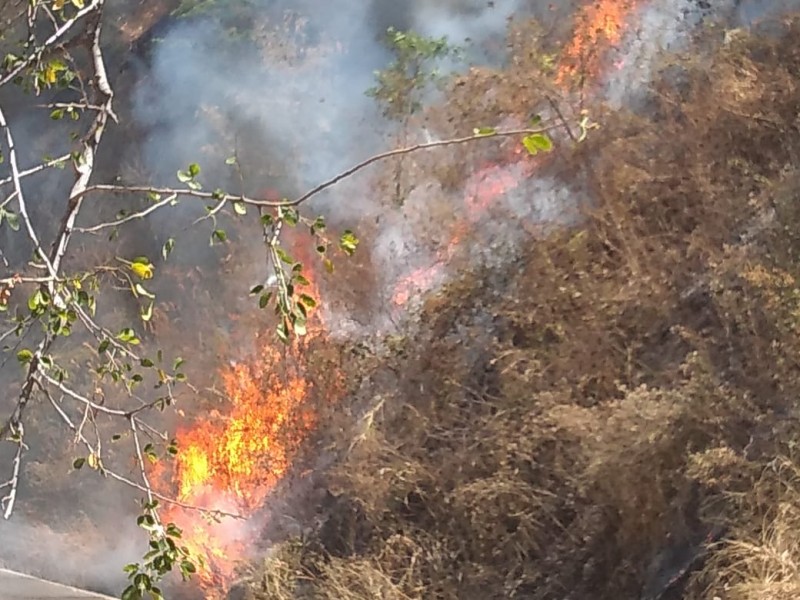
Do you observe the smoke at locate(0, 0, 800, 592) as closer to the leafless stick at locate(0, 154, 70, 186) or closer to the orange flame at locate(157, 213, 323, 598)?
the orange flame at locate(157, 213, 323, 598)

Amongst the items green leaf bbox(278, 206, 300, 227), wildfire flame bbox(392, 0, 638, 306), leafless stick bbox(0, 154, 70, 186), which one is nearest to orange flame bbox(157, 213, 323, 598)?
wildfire flame bbox(392, 0, 638, 306)

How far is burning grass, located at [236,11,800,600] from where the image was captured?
200 cm

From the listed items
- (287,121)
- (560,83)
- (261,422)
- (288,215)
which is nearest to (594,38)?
(560,83)

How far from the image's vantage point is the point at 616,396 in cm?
217

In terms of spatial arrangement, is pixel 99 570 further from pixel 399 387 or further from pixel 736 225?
pixel 736 225

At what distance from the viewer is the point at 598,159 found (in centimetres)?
240

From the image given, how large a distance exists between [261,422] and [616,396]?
39.9 inches

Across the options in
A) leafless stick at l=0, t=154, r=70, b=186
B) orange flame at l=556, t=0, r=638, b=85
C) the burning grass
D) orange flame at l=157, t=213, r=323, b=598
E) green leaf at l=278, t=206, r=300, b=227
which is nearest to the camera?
green leaf at l=278, t=206, r=300, b=227

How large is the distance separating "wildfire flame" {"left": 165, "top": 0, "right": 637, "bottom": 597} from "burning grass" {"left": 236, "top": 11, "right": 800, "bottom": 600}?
5.2 inches

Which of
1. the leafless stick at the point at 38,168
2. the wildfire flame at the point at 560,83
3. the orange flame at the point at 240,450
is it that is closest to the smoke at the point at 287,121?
the wildfire flame at the point at 560,83

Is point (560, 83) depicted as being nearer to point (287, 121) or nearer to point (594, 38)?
point (594, 38)

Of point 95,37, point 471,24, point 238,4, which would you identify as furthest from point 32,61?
point 238,4

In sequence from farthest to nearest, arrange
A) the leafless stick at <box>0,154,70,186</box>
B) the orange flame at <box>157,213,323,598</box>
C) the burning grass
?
1. the orange flame at <box>157,213,323,598</box>
2. the burning grass
3. the leafless stick at <box>0,154,70,186</box>

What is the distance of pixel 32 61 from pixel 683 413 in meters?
1.40
